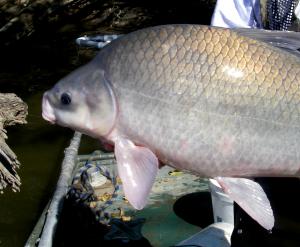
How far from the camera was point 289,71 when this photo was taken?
211cm

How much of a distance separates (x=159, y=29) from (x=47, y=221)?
2.37 metres

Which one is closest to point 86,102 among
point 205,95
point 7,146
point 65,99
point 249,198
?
point 65,99

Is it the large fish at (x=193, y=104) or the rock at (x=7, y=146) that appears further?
the rock at (x=7, y=146)

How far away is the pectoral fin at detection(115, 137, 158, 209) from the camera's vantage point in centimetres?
205

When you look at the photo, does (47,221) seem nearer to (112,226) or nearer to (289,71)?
(112,226)

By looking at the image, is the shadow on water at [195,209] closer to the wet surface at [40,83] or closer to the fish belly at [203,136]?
the wet surface at [40,83]

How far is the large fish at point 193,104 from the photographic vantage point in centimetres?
205

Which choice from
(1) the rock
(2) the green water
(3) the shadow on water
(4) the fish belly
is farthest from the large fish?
(2) the green water

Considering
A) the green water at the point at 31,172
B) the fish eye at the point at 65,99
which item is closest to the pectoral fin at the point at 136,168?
the fish eye at the point at 65,99

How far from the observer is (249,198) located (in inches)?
83.9

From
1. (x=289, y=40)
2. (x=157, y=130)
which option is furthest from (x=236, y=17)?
(x=157, y=130)

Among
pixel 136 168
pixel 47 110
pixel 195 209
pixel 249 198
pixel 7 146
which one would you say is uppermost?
pixel 47 110

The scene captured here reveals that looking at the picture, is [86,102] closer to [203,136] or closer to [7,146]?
[203,136]

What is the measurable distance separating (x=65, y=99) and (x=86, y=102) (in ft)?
0.26
